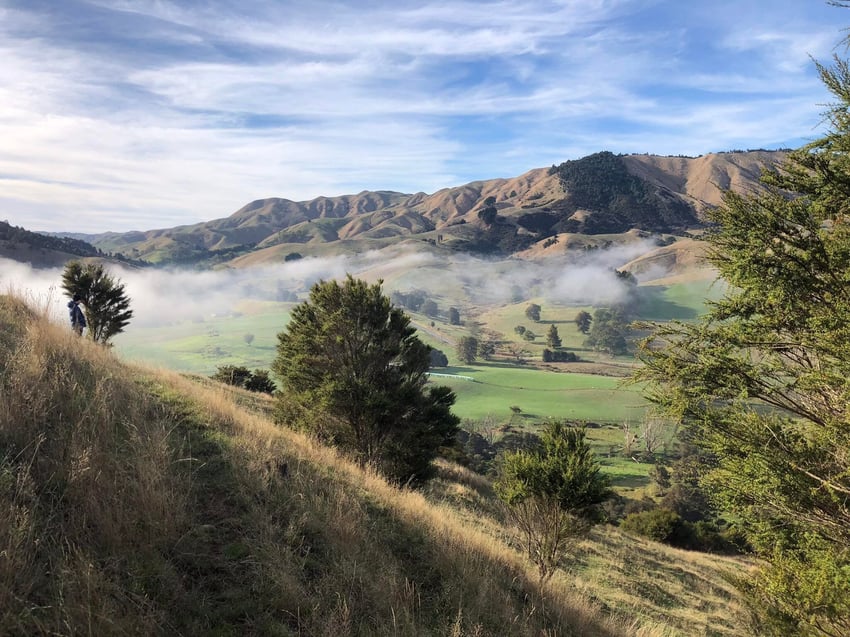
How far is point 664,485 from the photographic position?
5606 centimetres

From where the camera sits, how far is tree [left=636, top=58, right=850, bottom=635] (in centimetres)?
683

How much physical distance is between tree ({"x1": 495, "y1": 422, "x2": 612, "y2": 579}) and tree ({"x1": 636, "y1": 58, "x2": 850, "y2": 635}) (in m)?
4.84

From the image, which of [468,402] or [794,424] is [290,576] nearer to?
[794,424]

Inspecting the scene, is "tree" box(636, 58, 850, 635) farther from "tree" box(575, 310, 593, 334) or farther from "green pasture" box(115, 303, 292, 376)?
"tree" box(575, 310, 593, 334)

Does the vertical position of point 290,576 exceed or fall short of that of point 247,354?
it exceeds it

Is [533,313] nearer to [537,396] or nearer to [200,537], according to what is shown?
[537,396]

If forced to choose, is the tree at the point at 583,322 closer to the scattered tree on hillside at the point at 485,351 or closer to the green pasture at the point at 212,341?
the scattered tree on hillside at the point at 485,351

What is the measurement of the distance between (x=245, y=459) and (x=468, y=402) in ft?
305

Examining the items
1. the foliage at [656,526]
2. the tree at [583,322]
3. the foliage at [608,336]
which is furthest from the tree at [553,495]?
the tree at [583,322]

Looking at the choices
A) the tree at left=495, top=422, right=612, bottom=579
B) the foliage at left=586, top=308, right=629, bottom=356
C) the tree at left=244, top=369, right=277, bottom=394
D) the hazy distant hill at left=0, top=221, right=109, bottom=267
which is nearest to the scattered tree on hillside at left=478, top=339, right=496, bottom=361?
the foliage at left=586, top=308, right=629, bottom=356

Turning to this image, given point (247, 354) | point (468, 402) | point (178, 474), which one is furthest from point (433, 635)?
point (247, 354)

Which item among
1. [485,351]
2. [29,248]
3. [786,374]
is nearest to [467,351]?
[485,351]

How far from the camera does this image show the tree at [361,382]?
1838 centimetres

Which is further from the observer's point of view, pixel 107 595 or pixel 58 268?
pixel 58 268
